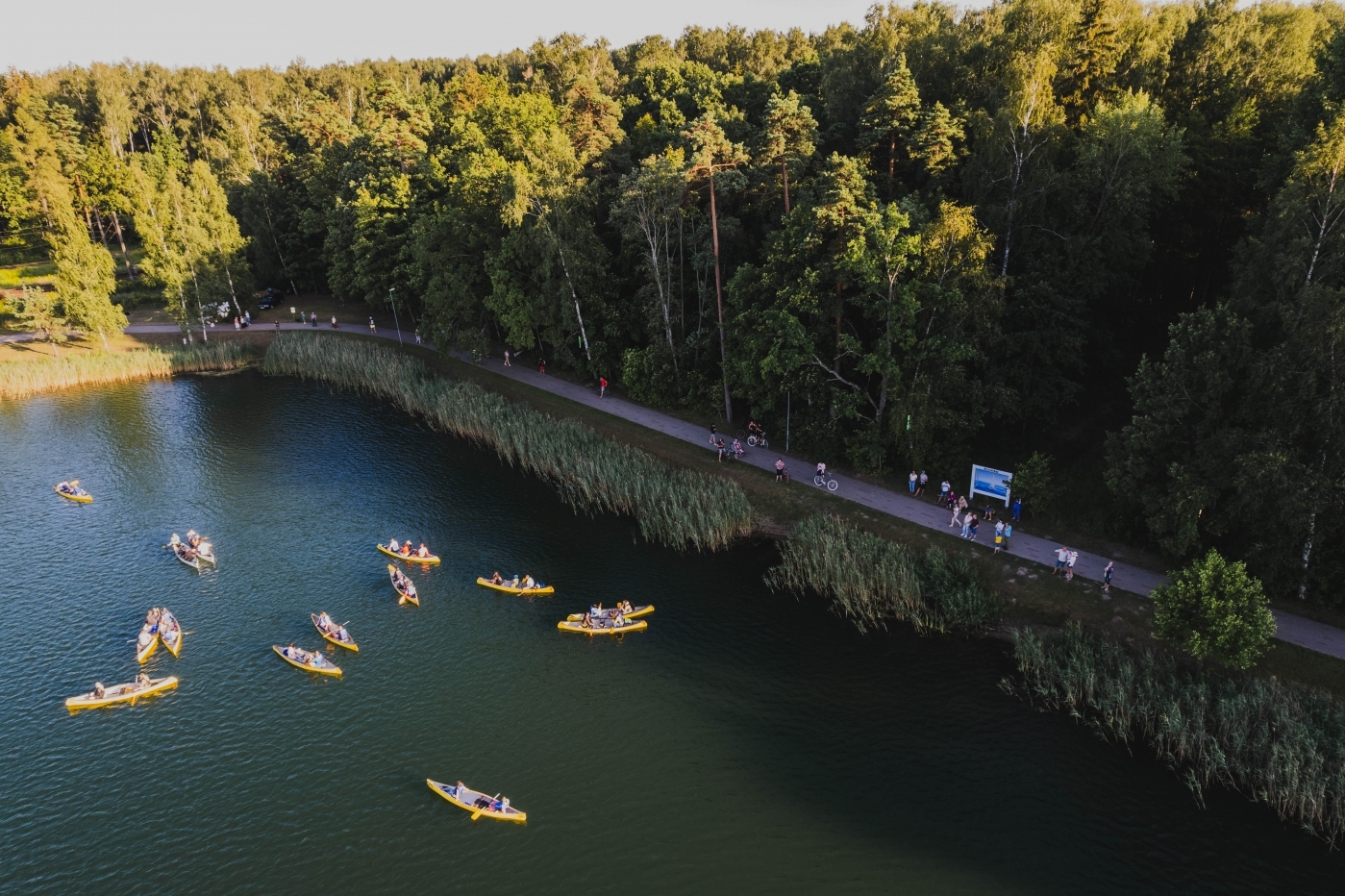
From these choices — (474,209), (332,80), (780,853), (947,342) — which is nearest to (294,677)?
(780,853)

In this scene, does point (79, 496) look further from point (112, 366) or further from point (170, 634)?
point (112, 366)

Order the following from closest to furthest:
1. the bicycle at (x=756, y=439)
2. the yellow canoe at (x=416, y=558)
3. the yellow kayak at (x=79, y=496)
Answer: the yellow canoe at (x=416, y=558), the yellow kayak at (x=79, y=496), the bicycle at (x=756, y=439)

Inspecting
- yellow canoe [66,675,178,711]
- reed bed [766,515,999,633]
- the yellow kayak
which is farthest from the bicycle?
the yellow kayak

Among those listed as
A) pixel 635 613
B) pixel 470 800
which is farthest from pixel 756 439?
pixel 470 800

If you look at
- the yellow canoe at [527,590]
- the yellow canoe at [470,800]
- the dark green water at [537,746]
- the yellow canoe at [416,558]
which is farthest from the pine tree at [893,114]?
the yellow canoe at [470,800]

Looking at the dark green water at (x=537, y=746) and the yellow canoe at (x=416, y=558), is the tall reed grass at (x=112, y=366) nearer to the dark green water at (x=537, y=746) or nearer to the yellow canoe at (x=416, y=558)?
the dark green water at (x=537, y=746)
